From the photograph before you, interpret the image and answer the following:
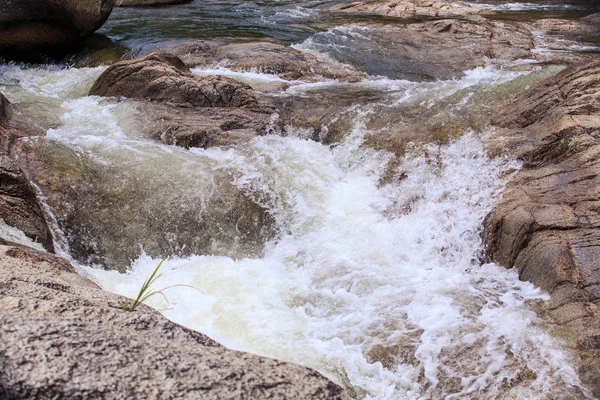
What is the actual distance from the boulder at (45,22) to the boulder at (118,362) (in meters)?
10.9

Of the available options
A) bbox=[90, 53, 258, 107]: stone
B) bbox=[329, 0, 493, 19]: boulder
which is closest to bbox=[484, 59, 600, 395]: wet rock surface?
bbox=[90, 53, 258, 107]: stone

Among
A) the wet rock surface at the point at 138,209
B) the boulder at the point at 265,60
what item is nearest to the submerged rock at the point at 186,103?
the wet rock surface at the point at 138,209

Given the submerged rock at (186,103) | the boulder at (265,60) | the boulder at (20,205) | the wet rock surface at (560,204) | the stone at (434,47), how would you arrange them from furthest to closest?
the stone at (434,47), the boulder at (265,60), the submerged rock at (186,103), the boulder at (20,205), the wet rock surface at (560,204)

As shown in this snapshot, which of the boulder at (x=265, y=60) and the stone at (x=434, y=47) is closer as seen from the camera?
the boulder at (x=265, y=60)

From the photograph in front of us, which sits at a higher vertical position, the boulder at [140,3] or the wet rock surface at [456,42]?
the wet rock surface at [456,42]

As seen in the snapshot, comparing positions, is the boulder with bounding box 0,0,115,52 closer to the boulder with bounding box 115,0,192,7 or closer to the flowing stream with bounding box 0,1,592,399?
the flowing stream with bounding box 0,1,592,399

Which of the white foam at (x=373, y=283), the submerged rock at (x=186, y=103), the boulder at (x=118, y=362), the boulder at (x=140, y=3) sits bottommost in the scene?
the white foam at (x=373, y=283)

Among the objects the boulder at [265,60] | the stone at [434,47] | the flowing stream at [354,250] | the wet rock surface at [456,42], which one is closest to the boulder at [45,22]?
the boulder at [265,60]

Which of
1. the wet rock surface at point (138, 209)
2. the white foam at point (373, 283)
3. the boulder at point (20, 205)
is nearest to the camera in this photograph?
the white foam at point (373, 283)

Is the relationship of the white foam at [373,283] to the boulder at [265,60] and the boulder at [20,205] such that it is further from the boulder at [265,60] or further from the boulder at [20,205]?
the boulder at [265,60]

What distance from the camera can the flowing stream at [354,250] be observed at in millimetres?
4359

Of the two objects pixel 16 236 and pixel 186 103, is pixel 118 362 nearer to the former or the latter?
pixel 16 236

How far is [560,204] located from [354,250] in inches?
82.6

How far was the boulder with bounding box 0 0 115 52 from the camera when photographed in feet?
36.8
